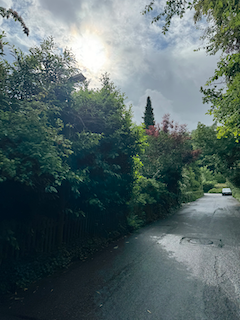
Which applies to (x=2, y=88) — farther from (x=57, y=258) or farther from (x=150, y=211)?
(x=150, y=211)

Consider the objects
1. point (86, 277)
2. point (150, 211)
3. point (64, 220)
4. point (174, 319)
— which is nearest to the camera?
point (174, 319)

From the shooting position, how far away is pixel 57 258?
5387mm

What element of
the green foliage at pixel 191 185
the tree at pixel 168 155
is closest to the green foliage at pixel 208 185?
the green foliage at pixel 191 185

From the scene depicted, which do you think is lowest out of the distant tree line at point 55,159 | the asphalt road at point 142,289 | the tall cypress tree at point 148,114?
the asphalt road at point 142,289

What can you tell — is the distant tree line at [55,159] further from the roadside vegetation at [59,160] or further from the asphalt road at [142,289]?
the asphalt road at [142,289]

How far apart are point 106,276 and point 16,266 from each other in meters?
2.04

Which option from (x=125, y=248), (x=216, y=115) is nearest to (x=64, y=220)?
(x=125, y=248)

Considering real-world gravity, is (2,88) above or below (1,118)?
above

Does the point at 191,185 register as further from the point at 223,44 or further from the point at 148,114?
the point at 223,44

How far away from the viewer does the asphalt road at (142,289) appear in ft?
11.1

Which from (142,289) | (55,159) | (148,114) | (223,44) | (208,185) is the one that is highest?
(148,114)

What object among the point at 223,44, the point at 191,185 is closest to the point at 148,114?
the point at 191,185

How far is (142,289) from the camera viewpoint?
4.14m

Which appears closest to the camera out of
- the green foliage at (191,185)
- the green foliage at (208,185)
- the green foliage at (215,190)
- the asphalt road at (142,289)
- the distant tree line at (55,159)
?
the asphalt road at (142,289)
